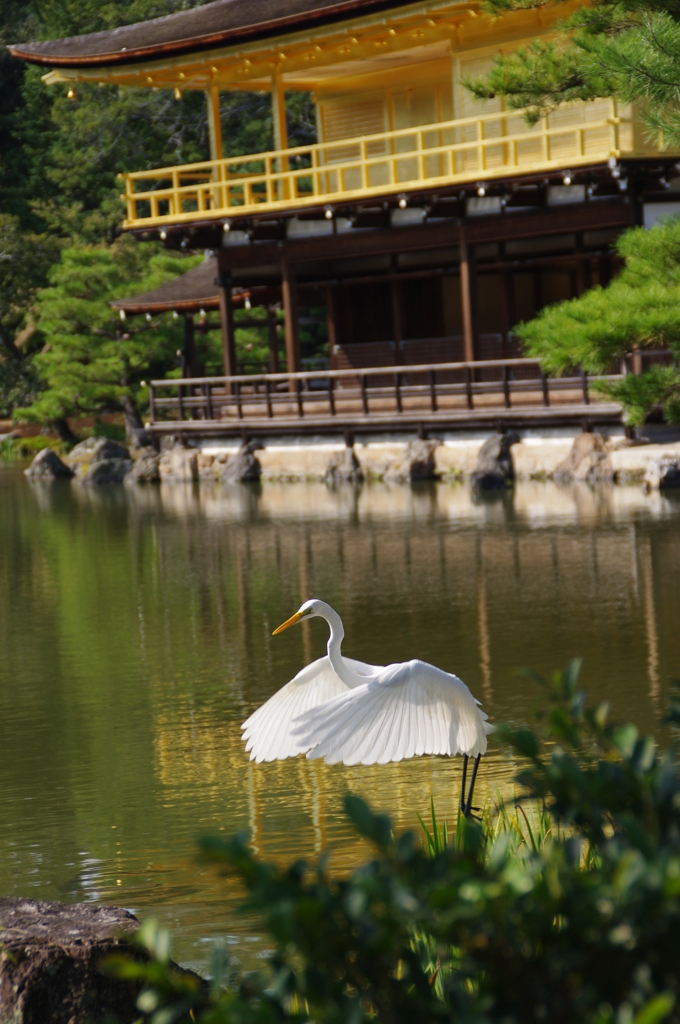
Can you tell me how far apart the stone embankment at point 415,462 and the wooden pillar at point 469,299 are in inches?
59.9

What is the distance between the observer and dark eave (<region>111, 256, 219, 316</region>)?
24.7 m

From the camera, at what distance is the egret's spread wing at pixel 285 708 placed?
4.63m

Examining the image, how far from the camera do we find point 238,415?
71.6 feet

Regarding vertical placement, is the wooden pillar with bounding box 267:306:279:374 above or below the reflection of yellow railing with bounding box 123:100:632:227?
below

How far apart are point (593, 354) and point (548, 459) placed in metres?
11.7

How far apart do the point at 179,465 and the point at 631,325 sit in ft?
56.6

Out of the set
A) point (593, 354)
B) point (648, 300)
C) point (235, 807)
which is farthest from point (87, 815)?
point (648, 300)

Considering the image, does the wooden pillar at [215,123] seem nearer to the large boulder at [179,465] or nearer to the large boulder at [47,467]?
the large boulder at [179,465]

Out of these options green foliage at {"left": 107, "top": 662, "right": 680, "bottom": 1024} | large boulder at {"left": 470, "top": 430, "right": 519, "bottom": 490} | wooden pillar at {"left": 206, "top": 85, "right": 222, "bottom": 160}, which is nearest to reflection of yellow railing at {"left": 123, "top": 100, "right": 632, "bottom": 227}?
wooden pillar at {"left": 206, "top": 85, "right": 222, "bottom": 160}

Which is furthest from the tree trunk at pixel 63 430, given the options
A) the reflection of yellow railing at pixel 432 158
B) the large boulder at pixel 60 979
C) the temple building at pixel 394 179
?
the large boulder at pixel 60 979

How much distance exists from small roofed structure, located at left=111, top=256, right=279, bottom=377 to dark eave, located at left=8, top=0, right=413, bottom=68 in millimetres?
4211

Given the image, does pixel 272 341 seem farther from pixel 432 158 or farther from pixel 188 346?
pixel 432 158

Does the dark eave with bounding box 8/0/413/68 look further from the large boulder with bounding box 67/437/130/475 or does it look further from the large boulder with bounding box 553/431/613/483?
the large boulder with bounding box 67/437/130/475

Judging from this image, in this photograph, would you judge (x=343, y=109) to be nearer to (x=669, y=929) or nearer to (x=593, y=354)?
(x=593, y=354)
